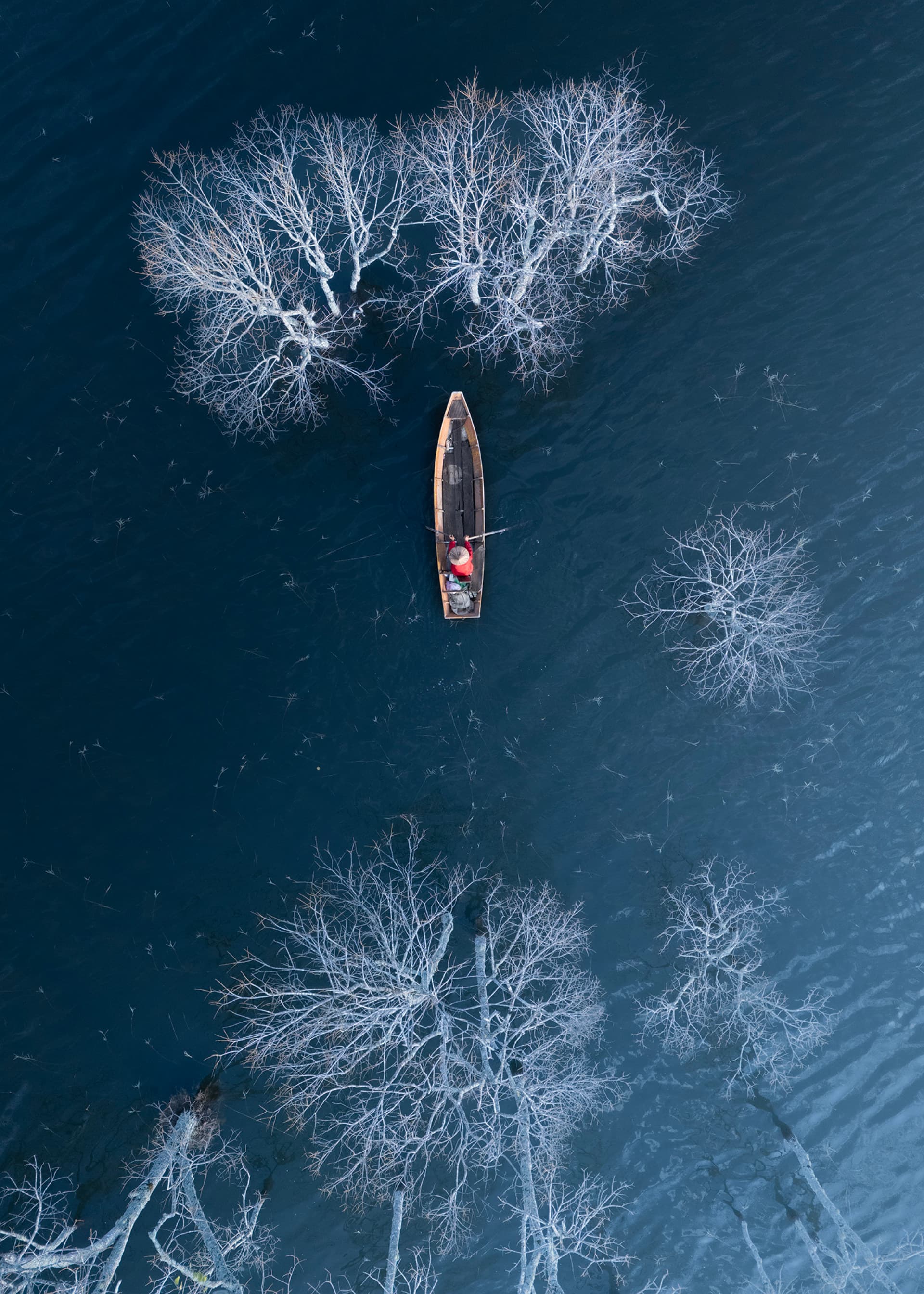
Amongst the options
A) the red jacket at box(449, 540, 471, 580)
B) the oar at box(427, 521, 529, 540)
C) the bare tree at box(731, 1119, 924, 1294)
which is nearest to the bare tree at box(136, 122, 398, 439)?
the oar at box(427, 521, 529, 540)

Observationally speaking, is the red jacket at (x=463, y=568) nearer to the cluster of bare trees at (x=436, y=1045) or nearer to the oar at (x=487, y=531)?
the oar at (x=487, y=531)

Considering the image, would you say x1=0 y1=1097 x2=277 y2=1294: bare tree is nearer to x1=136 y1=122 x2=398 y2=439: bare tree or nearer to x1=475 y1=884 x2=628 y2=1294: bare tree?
x1=475 y1=884 x2=628 y2=1294: bare tree

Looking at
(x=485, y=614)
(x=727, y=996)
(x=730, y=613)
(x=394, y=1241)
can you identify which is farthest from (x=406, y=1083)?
(x=730, y=613)

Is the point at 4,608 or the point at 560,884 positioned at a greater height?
the point at 4,608

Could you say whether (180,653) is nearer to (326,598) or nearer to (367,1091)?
(326,598)

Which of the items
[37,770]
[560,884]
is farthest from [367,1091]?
[37,770]

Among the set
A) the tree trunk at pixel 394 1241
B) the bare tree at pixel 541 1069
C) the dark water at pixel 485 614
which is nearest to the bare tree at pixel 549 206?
the dark water at pixel 485 614

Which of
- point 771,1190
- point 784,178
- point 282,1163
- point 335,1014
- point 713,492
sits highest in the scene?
point 784,178
